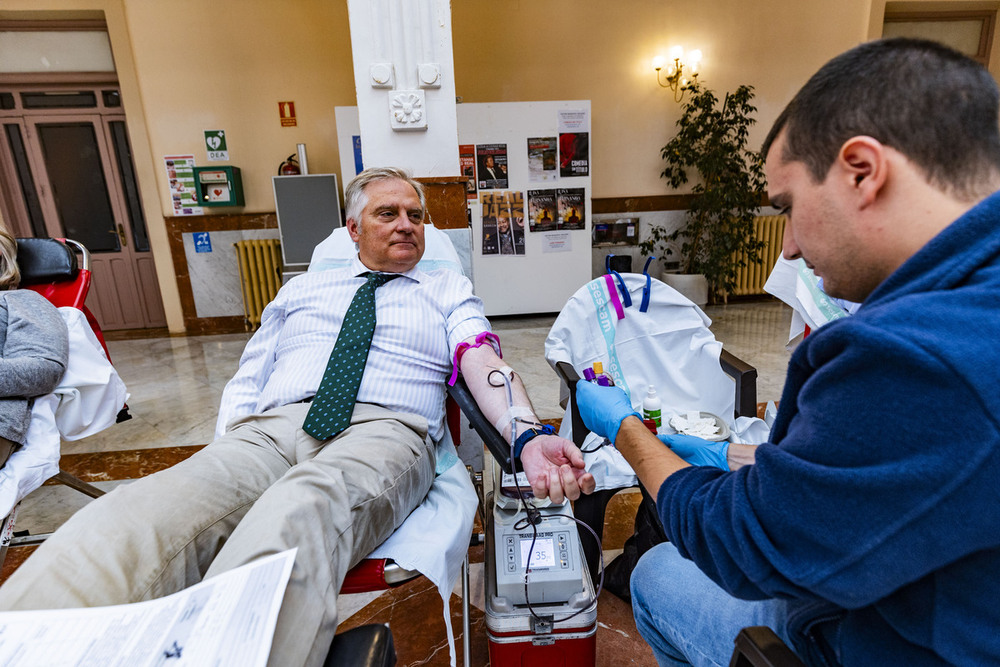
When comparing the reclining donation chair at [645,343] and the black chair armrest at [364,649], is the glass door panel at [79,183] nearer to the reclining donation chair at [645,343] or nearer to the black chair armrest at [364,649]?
the reclining donation chair at [645,343]

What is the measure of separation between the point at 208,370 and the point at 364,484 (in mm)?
3454

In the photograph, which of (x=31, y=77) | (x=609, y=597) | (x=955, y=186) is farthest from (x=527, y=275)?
(x=31, y=77)

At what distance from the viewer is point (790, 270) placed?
5.81 feet

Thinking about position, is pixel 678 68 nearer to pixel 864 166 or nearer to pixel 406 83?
pixel 406 83

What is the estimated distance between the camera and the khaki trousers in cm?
76

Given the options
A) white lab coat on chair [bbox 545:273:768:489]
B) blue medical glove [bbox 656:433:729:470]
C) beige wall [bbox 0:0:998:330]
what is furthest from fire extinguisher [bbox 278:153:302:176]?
blue medical glove [bbox 656:433:729:470]

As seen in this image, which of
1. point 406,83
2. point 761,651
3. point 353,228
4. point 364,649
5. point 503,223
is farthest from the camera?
point 503,223

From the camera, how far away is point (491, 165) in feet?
14.4

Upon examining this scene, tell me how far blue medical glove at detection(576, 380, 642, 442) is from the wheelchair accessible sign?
4720mm

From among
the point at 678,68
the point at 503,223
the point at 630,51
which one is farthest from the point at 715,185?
the point at 503,223

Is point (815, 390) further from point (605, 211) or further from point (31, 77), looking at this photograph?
point (31, 77)

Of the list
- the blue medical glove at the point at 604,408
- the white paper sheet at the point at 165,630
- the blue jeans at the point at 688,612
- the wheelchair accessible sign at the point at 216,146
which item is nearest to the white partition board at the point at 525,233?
the wheelchair accessible sign at the point at 216,146

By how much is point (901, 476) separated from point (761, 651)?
262mm

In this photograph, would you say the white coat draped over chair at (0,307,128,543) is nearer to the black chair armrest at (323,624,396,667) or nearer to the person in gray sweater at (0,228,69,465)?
the person in gray sweater at (0,228,69,465)
